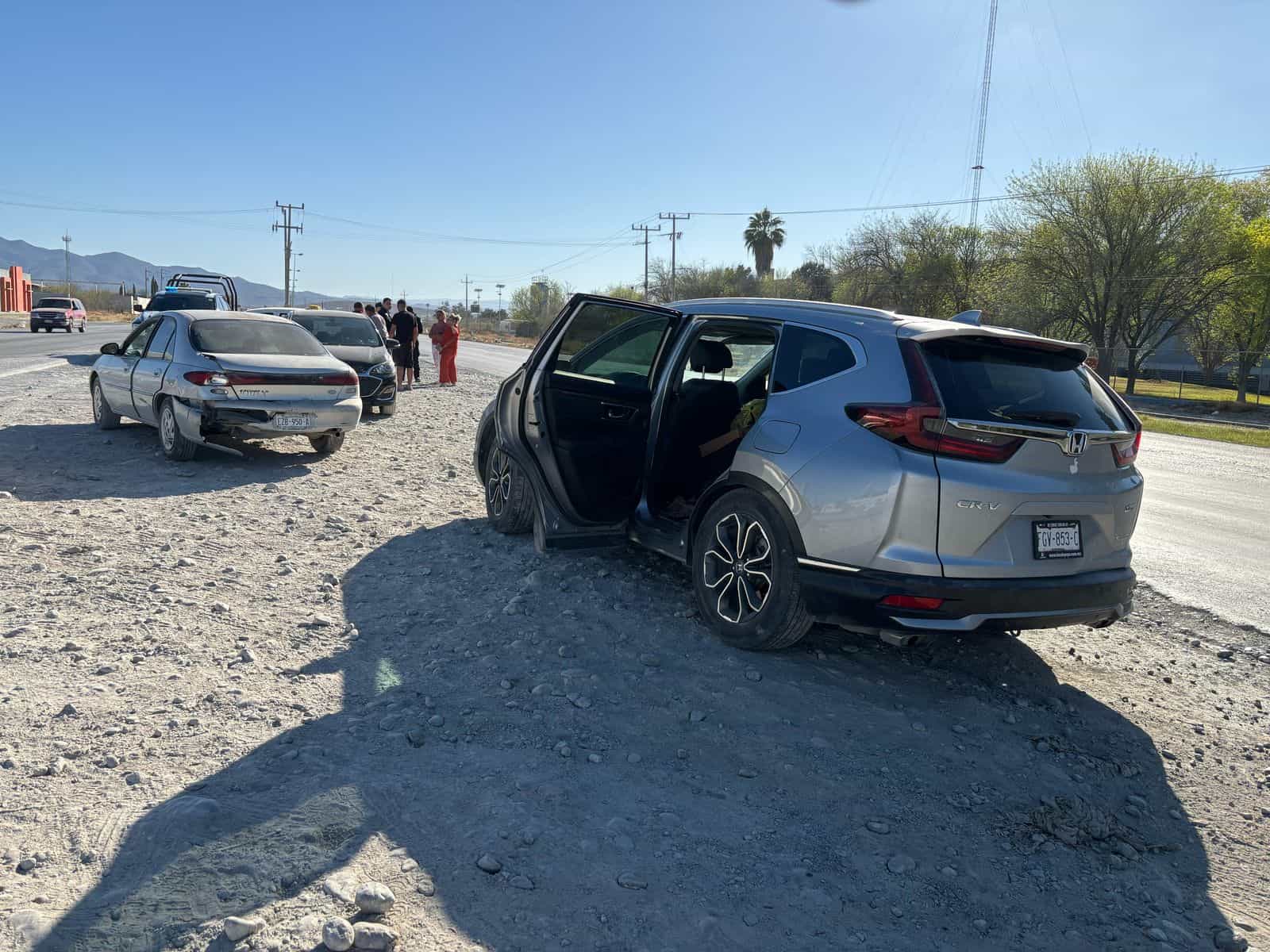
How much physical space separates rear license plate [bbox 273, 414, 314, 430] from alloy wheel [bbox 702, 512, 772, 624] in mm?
6067

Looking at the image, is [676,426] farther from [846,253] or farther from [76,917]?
[846,253]

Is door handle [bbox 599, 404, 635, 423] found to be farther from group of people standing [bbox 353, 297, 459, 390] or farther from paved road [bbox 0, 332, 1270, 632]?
group of people standing [bbox 353, 297, 459, 390]

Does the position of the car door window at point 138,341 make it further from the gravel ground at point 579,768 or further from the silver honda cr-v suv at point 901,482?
the silver honda cr-v suv at point 901,482

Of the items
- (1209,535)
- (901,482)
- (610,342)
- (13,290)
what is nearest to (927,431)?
(901,482)

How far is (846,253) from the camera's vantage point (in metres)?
59.8

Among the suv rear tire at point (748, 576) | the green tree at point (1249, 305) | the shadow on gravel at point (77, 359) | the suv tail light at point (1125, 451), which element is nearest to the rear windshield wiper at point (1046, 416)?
the suv tail light at point (1125, 451)

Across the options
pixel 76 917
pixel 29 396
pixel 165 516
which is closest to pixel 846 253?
pixel 29 396

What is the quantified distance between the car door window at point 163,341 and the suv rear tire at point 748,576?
7248 millimetres

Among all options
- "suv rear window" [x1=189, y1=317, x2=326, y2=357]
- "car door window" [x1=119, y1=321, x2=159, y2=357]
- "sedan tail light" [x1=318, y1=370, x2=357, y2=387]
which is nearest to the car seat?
"sedan tail light" [x1=318, y1=370, x2=357, y2=387]

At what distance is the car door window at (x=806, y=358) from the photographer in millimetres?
4652

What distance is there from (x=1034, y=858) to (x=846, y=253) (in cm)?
5979

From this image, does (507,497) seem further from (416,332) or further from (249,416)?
(416,332)

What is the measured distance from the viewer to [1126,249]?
40062 millimetres

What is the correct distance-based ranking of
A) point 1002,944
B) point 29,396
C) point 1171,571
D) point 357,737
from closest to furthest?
point 1002,944 → point 357,737 → point 1171,571 → point 29,396
